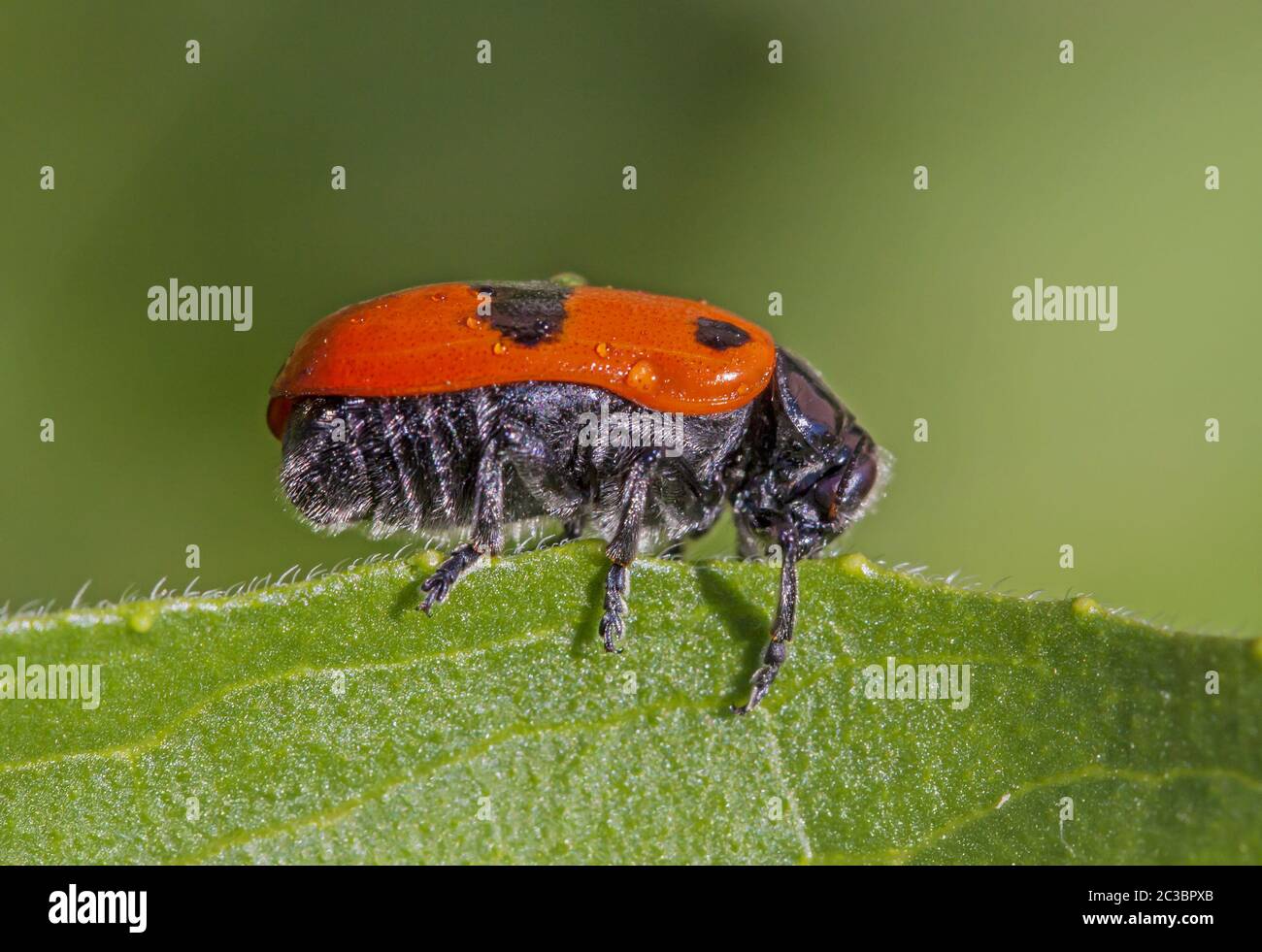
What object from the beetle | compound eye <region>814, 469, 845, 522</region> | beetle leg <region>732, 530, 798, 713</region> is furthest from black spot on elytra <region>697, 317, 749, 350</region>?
beetle leg <region>732, 530, 798, 713</region>

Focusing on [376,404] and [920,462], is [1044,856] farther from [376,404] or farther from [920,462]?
[920,462]

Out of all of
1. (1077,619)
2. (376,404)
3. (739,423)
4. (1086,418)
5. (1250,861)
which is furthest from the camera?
(1086,418)

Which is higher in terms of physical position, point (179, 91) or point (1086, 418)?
point (179, 91)

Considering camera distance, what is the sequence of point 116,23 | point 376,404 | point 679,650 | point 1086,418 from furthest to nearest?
point 1086,418 → point 116,23 → point 376,404 → point 679,650

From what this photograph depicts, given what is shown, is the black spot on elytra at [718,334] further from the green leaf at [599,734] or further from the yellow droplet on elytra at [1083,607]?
the yellow droplet on elytra at [1083,607]

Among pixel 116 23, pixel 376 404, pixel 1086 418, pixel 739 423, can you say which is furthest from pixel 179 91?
pixel 1086 418

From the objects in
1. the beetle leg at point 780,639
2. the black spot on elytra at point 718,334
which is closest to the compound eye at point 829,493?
the black spot on elytra at point 718,334

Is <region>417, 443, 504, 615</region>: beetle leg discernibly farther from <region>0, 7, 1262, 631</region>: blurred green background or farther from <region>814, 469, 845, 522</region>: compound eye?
<region>0, 7, 1262, 631</region>: blurred green background
